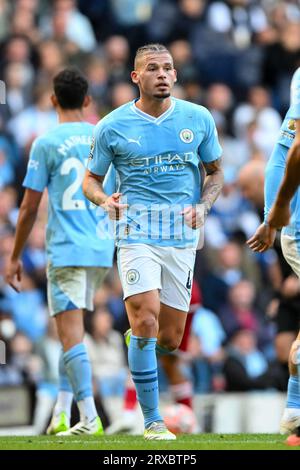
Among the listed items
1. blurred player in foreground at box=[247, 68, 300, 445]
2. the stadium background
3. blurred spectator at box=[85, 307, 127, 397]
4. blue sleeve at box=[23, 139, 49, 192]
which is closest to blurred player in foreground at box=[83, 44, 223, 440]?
blurred player in foreground at box=[247, 68, 300, 445]

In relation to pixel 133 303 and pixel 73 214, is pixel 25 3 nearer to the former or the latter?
pixel 73 214

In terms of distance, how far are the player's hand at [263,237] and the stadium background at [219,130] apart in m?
3.13

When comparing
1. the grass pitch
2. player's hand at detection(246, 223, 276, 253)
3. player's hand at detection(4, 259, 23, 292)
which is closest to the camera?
player's hand at detection(246, 223, 276, 253)

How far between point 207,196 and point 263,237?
4.55ft

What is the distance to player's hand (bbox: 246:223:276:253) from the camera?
7.61 m

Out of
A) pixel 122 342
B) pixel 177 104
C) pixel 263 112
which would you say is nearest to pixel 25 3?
pixel 263 112

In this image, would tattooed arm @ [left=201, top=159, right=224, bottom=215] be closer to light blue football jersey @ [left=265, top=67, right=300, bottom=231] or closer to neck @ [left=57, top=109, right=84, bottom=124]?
light blue football jersey @ [left=265, top=67, right=300, bottom=231]

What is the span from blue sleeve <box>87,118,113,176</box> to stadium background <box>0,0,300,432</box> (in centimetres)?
272

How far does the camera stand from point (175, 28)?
19.8 meters

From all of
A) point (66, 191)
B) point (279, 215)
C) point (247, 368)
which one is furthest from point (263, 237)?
point (247, 368)

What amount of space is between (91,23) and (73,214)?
9776 mm

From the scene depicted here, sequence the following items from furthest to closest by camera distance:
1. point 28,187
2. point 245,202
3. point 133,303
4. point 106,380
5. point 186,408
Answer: point 245,202, point 106,380, point 186,408, point 28,187, point 133,303

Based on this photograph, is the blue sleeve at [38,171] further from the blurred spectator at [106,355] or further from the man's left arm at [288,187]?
the blurred spectator at [106,355]

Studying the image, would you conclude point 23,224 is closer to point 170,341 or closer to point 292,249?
point 170,341
